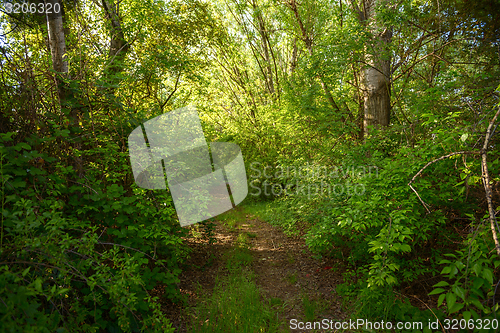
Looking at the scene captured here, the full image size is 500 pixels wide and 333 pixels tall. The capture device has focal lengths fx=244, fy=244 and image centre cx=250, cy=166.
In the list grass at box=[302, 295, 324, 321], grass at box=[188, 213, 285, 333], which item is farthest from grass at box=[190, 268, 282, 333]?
grass at box=[302, 295, 324, 321]

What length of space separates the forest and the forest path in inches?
1.3

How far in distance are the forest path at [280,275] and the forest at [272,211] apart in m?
0.03

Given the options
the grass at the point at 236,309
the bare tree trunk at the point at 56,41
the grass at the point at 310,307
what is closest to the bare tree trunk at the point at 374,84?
the grass at the point at 310,307

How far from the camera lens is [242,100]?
36.2 ft

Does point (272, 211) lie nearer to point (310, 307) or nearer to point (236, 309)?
point (310, 307)

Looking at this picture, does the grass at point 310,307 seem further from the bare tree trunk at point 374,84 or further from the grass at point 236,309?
the bare tree trunk at point 374,84

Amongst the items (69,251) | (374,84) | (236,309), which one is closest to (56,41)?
(69,251)

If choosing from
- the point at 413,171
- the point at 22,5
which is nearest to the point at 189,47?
the point at 22,5

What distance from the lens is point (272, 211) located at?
674 centimetres

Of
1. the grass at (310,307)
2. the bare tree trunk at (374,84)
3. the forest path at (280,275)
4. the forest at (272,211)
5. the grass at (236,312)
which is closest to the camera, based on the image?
the forest at (272,211)

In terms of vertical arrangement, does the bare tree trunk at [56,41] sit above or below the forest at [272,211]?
above

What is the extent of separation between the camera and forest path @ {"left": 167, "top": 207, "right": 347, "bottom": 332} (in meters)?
3.32

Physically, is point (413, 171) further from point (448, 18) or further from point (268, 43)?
point (268, 43)

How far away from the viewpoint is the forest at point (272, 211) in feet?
6.01
